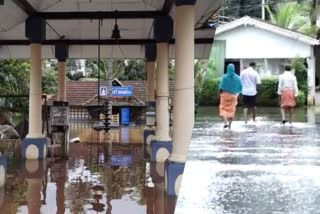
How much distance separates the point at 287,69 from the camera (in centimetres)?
408

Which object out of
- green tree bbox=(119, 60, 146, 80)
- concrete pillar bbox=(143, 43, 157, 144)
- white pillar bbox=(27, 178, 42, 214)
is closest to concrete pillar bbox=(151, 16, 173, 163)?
white pillar bbox=(27, 178, 42, 214)

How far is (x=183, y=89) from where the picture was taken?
8234mm

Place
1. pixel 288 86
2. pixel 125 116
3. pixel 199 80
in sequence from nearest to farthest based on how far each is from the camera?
pixel 288 86 → pixel 199 80 → pixel 125 116

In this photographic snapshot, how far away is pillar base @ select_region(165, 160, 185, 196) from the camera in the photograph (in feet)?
27.0

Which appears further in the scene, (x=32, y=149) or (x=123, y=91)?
(x=123, y=91)

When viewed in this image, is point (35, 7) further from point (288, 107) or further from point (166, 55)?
point (288, 107)

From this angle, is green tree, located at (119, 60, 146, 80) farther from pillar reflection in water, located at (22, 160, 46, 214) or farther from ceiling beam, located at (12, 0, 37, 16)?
pillar reflection in water, located at (22, 160, 46, 214)

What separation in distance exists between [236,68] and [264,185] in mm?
1058

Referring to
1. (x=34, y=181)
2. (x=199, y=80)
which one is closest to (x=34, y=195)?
(x=34, y=181)

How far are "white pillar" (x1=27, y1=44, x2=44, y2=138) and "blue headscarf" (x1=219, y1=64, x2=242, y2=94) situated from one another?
8.47 meters

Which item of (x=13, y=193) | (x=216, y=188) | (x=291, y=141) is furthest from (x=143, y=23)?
(x=216, y=188)

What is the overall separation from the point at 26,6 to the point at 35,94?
227cm

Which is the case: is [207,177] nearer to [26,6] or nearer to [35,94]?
[26,6]

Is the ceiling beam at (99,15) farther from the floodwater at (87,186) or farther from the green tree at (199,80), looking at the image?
the floodwater at (87,186)
